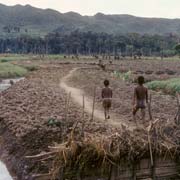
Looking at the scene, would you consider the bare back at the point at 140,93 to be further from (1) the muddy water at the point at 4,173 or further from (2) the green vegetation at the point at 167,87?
(2) the green vegetation at the point at 167,87

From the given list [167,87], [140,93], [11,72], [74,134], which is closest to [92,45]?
[11,72]

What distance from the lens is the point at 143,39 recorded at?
153750 mm

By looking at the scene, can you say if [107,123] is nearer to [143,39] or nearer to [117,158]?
[117,158]

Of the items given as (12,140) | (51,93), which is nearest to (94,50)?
(51,93)

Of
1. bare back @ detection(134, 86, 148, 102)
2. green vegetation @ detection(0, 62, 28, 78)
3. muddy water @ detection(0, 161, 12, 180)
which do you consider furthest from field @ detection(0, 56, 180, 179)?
green vegetation @ detection(0, 62, 28, 78)

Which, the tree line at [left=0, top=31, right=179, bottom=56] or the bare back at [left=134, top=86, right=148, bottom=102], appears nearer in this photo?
the bare back at [left=134, top=86, right=148, bottom=102]

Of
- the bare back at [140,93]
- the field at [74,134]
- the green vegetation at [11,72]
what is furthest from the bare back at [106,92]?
the green vegetation at [11,72]

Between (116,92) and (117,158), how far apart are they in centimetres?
1740

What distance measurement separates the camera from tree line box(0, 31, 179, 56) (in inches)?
5871

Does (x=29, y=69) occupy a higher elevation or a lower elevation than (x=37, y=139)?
lower

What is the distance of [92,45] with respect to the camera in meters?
150

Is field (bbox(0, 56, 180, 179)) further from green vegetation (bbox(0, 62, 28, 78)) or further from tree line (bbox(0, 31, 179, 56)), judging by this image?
tree line (bbox(0, 31, 179, 56))

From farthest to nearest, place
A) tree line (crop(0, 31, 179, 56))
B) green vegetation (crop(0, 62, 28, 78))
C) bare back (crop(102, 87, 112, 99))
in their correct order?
tree line (crop(0, 31, 179, 56)) → green vegetation (crop(0, 62, 28, 78)) → bare back (crop(102, 87, 112, 99))

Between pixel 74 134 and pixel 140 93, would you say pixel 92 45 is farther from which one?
pixel 74 134
